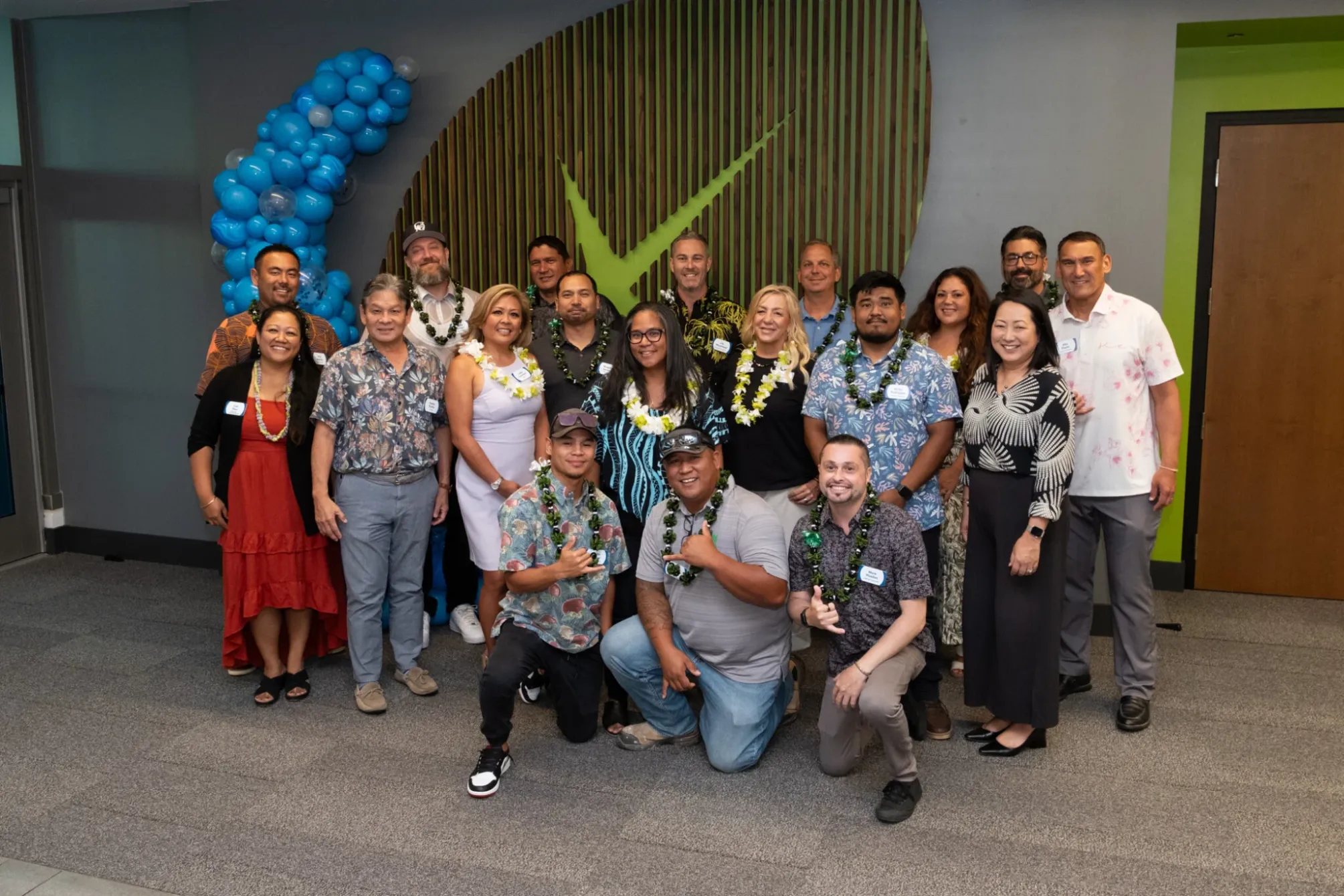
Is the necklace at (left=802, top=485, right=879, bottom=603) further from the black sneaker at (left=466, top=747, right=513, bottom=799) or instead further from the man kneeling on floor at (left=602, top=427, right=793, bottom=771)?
the black sneaker at (left=466, top=747, right=513, bottom=799)

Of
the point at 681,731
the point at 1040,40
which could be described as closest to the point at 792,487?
the point at 681,731

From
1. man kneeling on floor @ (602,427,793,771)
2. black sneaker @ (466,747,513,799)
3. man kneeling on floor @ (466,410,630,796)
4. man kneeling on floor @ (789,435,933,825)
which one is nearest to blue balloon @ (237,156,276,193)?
man kneeling on floor @ (466,410,630,796)

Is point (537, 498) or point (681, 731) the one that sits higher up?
point (537, 498)

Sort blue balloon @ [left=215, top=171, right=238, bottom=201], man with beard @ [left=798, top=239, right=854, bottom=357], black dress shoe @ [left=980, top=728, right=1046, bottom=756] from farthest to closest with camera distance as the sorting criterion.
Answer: blue balloon @ [left=215, top=171, right=238, bottom=201], man with beard @ [left=798, top=239, right=854, bottom=357], black dress shoe @ [left=980, top=728, right=1046, bottom=756]

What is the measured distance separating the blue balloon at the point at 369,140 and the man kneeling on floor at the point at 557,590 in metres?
2.44

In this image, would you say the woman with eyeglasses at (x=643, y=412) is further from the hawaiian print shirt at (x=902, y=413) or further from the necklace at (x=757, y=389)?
the hawaiian print shirt at (x=902, y=413)

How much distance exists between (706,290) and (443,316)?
1165mm

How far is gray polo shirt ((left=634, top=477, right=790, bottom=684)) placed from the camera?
141 inches

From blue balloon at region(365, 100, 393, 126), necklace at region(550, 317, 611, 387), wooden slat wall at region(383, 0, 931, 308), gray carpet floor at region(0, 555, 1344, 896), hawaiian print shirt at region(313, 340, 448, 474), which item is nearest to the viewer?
gray carpet floor at region(0, 555, 1344, 896)

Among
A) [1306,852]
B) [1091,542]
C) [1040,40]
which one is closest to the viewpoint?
[1306,852]

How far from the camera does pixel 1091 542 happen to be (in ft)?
13.5

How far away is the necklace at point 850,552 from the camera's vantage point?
3461 mm

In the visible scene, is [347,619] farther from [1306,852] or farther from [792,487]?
[1306,852]

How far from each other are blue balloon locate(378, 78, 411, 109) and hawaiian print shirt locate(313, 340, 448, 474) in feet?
5.99
